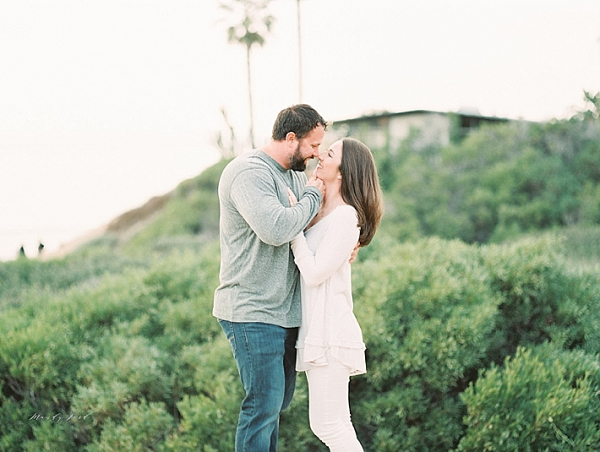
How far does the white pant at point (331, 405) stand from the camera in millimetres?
3119

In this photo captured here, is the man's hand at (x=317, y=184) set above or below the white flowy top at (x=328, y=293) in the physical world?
above

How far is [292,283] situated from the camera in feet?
10.8

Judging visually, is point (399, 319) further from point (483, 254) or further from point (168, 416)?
point (168, 416)

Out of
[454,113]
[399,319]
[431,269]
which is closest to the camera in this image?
[399,319]

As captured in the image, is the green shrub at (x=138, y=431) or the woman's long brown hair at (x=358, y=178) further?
the green shrub at (x=138, y=431)

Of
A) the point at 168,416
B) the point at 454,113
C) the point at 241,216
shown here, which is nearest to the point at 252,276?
the point at 241,216

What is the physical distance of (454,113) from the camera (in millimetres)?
23000

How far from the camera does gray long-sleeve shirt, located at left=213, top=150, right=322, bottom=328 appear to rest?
9.65 feet

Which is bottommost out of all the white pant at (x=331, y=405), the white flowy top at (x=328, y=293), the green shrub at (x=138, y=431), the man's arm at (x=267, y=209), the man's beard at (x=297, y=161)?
the green shrub at (x=138, y=431)

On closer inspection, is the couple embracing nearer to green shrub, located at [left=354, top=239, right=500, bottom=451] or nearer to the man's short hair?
the man's short hair

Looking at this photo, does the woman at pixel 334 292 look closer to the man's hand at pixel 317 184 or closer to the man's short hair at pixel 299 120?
the man's hand at pixel 317 184

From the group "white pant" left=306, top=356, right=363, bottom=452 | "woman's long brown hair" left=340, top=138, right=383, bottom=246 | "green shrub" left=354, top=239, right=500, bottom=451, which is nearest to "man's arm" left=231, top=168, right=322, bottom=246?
"woman's long brown hair" left=340, top=138, right=383, bottom=246

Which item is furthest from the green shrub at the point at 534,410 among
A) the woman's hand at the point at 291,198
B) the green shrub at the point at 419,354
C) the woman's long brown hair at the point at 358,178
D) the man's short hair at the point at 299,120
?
the man's short hair at the point at 299,120

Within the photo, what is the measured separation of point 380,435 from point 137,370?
83.3 inches
